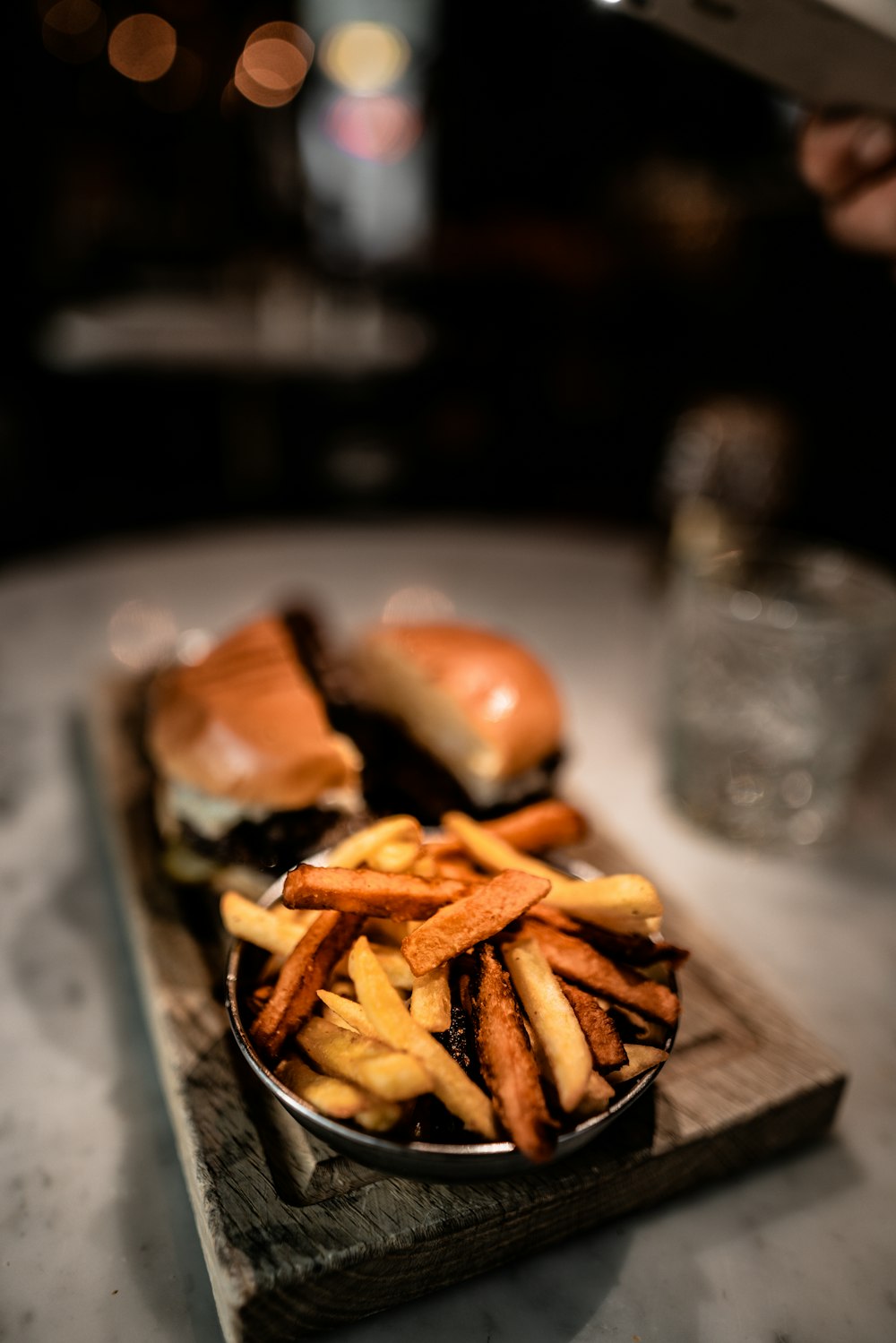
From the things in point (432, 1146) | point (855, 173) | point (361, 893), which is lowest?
point (432, 1146)

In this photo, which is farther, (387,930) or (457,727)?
(457,727)

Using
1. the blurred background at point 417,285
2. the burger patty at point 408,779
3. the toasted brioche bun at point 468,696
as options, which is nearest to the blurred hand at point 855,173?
the toasted brioche bun at point 468,696

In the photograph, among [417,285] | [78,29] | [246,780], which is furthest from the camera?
[78,29]

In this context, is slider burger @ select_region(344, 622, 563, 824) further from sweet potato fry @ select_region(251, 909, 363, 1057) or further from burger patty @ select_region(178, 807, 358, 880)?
sweet potato fry @ select_region(251, 909, 363, 1057)

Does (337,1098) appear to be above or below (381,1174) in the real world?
above

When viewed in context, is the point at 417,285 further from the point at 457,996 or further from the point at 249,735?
the point at 457,996

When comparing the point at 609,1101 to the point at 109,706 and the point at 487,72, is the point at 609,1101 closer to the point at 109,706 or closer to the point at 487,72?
the point at 109,706

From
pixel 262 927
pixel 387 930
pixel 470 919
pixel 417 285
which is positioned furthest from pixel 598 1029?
pixel 417 285

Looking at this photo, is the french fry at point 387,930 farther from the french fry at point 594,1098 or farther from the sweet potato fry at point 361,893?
the french fry at point 594,1098
